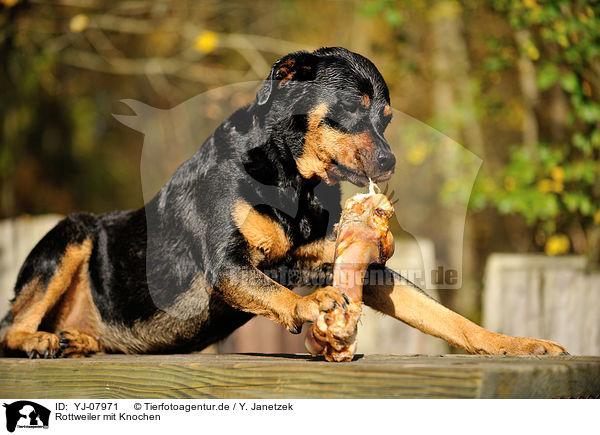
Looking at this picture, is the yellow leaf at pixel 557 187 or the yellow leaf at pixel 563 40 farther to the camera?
the yellow leaf at pixel 557 187

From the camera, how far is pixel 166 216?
138 inches

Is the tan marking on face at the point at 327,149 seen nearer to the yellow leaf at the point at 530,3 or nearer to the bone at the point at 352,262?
the bone at the point at 352,262

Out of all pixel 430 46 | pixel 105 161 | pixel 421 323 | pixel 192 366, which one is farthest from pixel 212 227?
pixel 105 161

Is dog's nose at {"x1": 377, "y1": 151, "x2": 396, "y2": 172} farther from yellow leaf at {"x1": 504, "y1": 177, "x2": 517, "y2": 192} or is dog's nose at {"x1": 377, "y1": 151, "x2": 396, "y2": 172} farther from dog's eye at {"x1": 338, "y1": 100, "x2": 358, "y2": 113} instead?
yellow leaf at {"x1": 504, "y1": 177, "x2": 517, "y2": 192}

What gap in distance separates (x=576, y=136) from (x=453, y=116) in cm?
267

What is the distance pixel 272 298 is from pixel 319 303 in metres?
0.39

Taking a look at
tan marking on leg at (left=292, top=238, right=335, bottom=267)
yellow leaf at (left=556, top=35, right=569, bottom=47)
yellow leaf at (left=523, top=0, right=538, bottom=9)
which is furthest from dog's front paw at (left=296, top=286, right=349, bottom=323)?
yellow leaf at (left=523, top=0, right=538, bottom=9)

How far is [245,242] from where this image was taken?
119 inches

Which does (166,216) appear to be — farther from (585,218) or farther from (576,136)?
(585,218)

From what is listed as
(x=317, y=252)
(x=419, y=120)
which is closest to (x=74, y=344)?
(x=317, y=252)

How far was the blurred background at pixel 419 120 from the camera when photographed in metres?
6.02

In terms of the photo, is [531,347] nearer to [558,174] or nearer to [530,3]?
[558,174]
